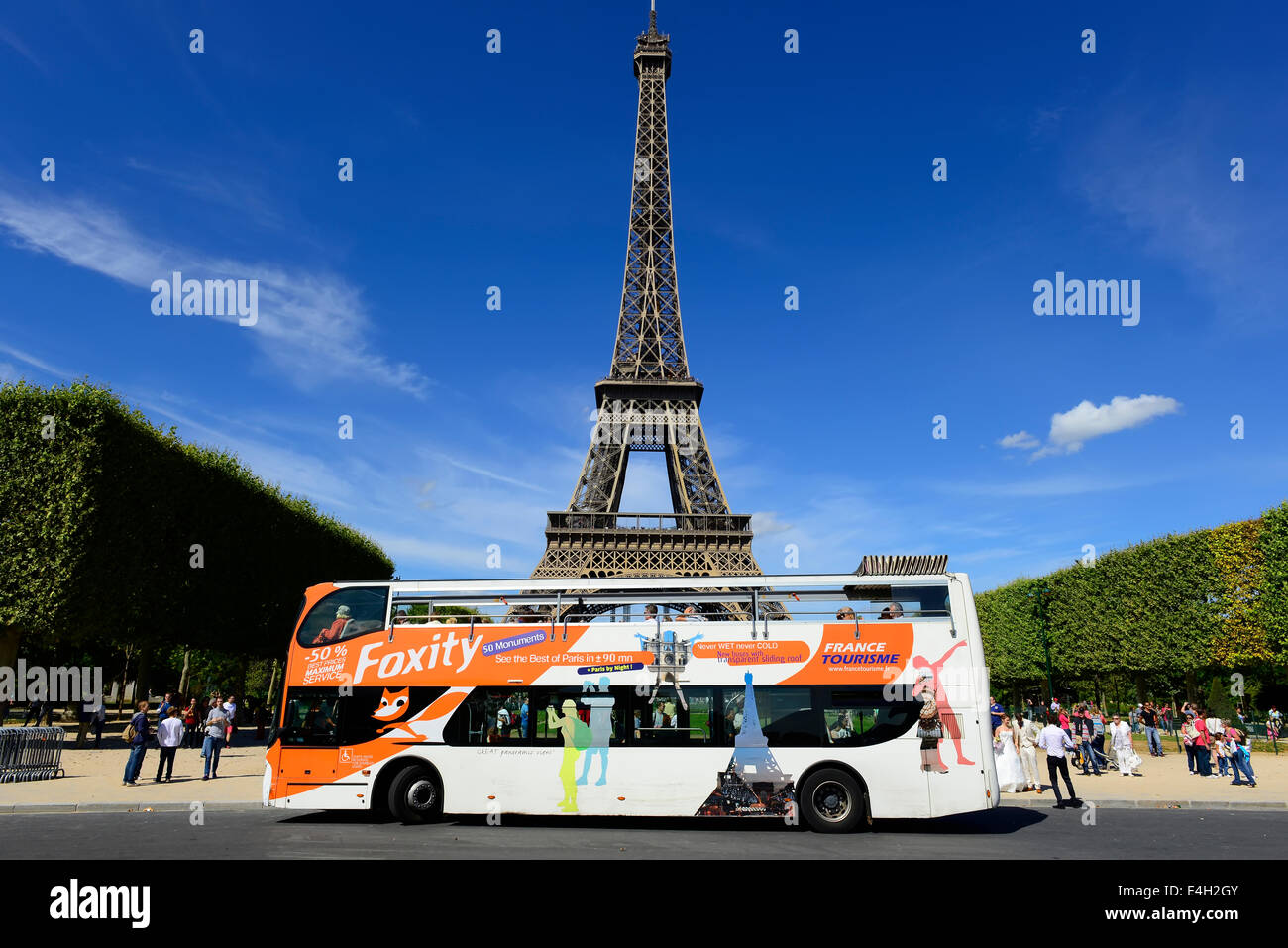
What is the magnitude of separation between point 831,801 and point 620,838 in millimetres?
3436

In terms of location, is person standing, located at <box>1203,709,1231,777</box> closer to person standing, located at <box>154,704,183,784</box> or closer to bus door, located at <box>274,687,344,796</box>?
bus door, located at <box>274,687,344,796</box>

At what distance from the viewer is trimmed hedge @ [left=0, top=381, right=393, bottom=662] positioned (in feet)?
90.1

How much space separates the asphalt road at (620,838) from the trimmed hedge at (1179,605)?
25.9 meters

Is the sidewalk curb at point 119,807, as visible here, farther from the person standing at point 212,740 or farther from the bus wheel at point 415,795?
the person standing at point 212,740

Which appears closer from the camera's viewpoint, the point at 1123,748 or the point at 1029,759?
the point at 1029,759

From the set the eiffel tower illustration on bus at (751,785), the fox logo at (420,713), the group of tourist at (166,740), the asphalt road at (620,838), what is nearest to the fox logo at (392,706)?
the fox logo at (420,713)

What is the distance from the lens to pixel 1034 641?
170 feet

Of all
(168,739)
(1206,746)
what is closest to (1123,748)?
A: (1206,746)

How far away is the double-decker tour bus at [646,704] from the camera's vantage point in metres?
12.6

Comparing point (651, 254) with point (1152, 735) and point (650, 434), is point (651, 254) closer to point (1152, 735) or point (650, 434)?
point (650, 434)

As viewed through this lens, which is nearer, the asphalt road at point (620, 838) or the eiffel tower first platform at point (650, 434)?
the asphalt road at point (620, 838)

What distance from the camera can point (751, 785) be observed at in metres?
12.7
